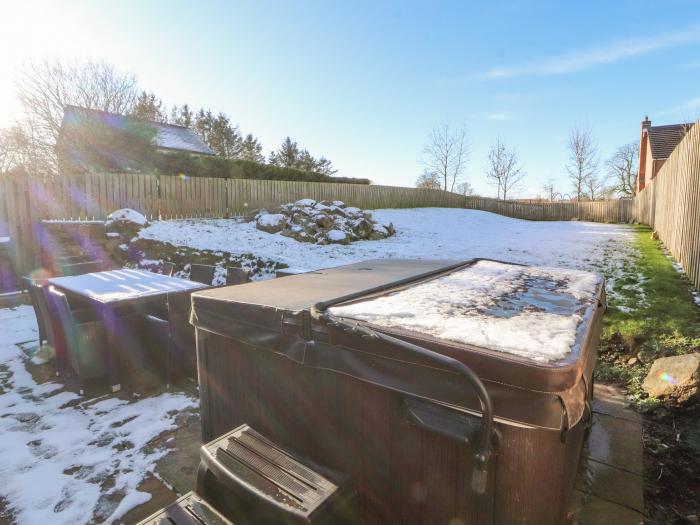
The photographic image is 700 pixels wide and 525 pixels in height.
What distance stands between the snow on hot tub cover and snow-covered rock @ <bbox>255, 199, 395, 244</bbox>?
7603 millimetres

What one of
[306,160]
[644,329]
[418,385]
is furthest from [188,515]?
[306,160]

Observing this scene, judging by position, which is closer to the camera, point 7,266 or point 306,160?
point 7,266

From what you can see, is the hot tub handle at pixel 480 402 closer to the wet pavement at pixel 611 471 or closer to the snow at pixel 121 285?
the wet pavement at pixel 611 471

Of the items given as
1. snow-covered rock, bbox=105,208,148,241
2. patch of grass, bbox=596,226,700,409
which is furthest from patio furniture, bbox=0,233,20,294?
patch of grass, bbox=596,226,700,409

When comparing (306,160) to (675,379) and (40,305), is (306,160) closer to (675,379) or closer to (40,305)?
(40,305)

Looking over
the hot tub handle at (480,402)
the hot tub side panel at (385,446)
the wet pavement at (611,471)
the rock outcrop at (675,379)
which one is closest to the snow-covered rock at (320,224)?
the rock outcrop at (675,379)

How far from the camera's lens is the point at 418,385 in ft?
4.00

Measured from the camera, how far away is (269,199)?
44.8ft

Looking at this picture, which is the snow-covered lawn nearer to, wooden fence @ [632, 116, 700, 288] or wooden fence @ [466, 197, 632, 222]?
wooden fence @ [632, 116, 700, 288]

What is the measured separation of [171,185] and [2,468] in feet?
33.3

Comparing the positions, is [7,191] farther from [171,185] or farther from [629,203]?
[629,203]

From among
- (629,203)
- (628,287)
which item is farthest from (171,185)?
(629,203)

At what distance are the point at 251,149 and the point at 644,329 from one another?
1379 inches

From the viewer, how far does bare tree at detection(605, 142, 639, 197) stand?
98.5 ft
